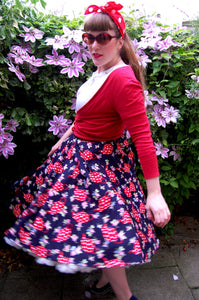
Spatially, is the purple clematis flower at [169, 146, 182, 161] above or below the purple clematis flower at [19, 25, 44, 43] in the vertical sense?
below

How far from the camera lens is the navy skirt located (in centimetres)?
120

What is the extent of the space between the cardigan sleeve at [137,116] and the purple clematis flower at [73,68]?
2.13 ft

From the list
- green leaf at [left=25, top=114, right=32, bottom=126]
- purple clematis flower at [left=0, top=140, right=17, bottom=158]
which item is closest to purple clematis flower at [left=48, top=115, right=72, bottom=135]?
green leaf at [left=25, top=114, right=32, bottom=126]

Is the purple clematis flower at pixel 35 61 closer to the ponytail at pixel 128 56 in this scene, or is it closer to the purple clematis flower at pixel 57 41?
the purple clematis flower at pixel 57 41

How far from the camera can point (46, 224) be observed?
130 cm

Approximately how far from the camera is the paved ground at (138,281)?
1803 mm

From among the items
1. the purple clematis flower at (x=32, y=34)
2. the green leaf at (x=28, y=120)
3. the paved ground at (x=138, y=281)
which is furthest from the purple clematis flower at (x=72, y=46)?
the paved ground at (x=138, y=281)

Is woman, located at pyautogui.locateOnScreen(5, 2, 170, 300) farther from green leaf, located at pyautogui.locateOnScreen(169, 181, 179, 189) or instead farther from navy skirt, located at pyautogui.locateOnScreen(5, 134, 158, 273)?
green leaf, located at pyautogui.locateOnScreen(169, 181, 179, 189)

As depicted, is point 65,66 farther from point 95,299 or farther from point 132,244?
point 95,299

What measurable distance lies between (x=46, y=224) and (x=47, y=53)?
1.15 m

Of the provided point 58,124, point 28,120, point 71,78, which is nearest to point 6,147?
point 28,120

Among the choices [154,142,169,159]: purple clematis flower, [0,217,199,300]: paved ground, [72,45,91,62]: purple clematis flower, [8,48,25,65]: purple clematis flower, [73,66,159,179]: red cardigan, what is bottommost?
[0,217,199,300]: paved ground

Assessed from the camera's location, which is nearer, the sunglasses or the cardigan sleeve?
the cardigan sleeve

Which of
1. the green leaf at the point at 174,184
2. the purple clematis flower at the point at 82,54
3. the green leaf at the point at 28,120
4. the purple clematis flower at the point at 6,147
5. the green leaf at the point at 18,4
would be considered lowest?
the green leaf at the point at 174,184
